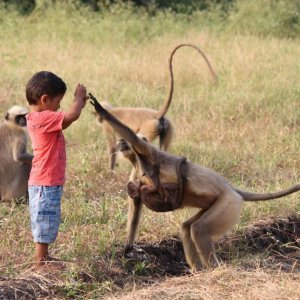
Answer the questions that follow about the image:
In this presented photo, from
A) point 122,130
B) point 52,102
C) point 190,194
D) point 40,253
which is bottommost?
point 40,253

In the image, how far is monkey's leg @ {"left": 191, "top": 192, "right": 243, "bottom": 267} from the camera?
185 inches

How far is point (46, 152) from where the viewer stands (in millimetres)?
4430

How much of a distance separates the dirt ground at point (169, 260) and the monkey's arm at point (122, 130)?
760mm

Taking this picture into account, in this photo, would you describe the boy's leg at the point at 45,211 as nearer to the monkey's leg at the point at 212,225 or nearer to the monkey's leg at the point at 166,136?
the monkey's leg at the point at 212,225

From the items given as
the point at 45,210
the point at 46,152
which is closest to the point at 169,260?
the point at 45,210

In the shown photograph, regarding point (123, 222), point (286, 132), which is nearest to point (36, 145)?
point (123, 222)

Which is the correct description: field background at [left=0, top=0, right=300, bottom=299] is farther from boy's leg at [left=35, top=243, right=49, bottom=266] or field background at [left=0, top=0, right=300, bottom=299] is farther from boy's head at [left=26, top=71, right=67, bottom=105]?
boy's head at [left=26, top=71, right=67, bottom=105]

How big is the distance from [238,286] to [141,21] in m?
13.2

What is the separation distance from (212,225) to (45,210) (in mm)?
1044

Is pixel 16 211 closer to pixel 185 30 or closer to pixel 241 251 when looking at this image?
pixel 241 251

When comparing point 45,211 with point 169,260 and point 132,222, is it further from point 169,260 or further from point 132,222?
point 169,260

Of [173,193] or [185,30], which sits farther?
[185,30]

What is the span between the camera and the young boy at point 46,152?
4.36 meters

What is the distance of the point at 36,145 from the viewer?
4.46 meters
